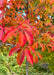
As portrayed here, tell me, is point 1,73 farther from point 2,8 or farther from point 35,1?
point 35,1

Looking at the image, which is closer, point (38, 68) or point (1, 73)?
point (1, 73)

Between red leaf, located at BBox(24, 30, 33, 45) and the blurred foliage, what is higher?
red leaf, located at BBox(24, 30, 33, 45)

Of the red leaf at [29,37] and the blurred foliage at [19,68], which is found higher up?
the red leaf at [29,37]

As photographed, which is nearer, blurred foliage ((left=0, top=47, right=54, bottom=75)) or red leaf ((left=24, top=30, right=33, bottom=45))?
red leaf ((left=24, top=30, right=33, bottom=45))

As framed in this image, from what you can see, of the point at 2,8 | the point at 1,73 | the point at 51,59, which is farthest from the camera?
the point at 51,59

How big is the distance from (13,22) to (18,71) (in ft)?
5.03

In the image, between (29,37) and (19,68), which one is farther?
(19,68)

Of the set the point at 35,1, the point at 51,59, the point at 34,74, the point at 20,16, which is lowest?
the point at 34,74

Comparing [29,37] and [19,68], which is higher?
[29,37]

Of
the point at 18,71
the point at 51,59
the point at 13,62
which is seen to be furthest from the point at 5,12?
the point at 51,59

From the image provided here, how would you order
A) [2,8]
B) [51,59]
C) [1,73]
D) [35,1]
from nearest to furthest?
1. [2,8]
2. [35,1]
3. [1,73]
4. [51,59]

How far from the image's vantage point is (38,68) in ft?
9.85

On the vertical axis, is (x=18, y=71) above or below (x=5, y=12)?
below

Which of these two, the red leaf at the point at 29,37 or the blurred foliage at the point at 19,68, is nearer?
the red leaf at the point at 29,37
